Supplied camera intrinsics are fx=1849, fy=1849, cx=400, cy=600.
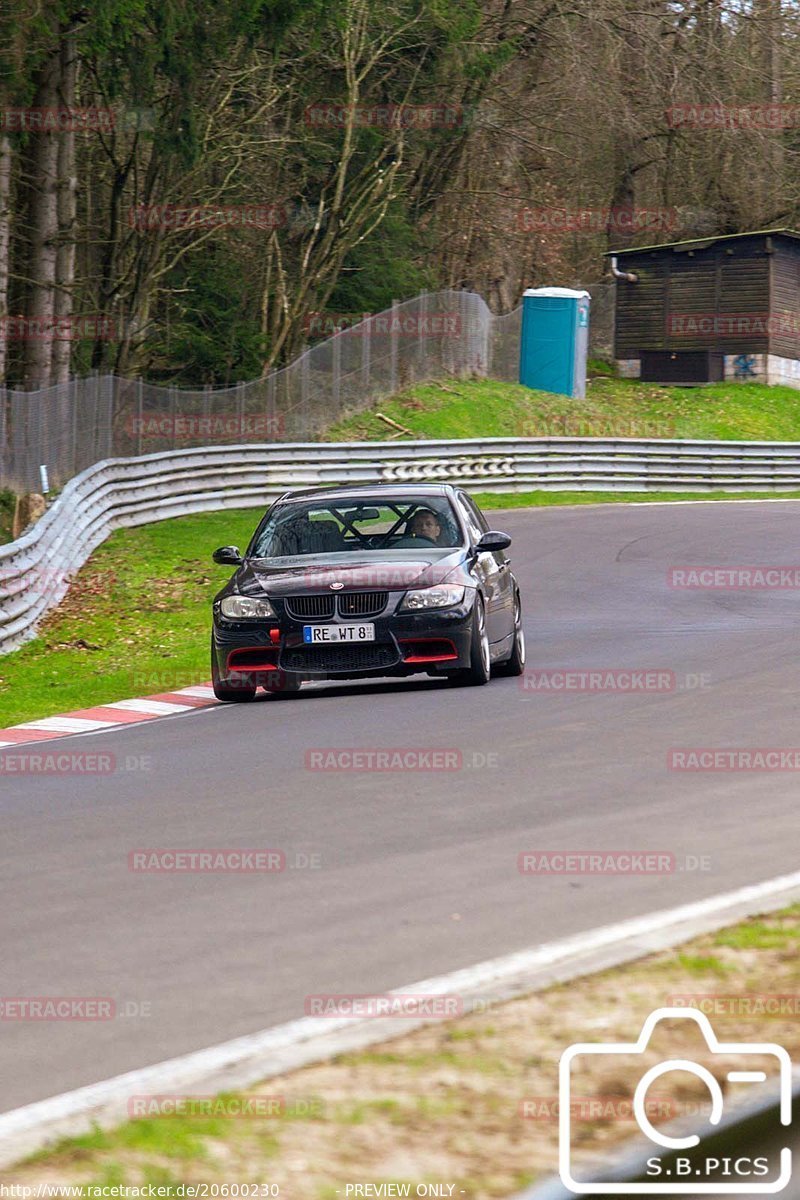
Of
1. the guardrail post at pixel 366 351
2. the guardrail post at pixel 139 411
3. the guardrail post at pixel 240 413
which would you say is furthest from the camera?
the guardrail post at pixel 366 351

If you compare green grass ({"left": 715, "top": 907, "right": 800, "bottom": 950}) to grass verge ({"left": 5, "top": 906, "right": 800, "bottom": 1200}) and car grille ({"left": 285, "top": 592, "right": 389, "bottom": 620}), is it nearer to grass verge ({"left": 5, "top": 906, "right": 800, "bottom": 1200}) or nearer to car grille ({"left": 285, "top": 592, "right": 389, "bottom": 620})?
grass verge ({"left": 5, "top": 906, "right": 800, "bottom": 1200})

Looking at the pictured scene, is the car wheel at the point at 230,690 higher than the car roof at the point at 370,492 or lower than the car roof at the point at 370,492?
lower

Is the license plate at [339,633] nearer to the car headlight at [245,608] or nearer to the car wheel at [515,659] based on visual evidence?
the car headlight at [245,608]

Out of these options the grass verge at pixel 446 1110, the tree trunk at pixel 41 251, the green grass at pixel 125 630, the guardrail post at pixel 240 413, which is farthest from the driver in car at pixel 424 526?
the guardrail post at pixel 240 413

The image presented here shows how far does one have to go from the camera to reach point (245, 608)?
44.9ft

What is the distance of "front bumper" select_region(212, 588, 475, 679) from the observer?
13.4m

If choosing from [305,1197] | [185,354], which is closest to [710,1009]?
[305,1197]

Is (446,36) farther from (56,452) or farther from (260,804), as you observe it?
(260,804)

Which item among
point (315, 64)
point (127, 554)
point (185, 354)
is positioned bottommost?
point (127, 554)

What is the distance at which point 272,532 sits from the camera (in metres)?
14.8

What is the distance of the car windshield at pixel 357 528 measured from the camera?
14.5 m

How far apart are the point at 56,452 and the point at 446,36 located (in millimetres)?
19228

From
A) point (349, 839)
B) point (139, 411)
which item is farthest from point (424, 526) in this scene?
point (139, 411)

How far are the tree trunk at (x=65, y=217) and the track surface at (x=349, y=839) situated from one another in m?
18.0
